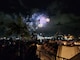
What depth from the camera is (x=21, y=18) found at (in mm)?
35531

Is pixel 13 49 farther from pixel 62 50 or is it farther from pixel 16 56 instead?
pixel 62 50

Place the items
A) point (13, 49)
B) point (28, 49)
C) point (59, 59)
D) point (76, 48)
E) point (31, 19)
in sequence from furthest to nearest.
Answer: point (31, 19)
point (13, 49)
point (28, 49)
point (59, 59)
point (76, 48)

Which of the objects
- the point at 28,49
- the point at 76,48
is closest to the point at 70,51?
the point at 76,48

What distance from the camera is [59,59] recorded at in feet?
64.7

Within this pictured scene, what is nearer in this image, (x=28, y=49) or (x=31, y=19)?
(x=28, y=49)

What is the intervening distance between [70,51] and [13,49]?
18187 mm

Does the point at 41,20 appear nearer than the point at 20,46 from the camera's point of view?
No

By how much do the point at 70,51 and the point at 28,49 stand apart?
49.3 ft

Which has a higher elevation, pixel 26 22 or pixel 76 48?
pixel 26 22

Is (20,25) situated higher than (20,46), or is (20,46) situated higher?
(20,25)

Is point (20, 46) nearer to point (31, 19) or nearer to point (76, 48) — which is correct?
point (31, 19)

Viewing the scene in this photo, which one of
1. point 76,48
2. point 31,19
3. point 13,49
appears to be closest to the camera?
point 76,48

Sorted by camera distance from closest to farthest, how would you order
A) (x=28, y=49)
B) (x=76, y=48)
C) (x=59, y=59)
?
1. (x=76, y=48)
2. (x=59, y=59)
3. (x=28, y=49)

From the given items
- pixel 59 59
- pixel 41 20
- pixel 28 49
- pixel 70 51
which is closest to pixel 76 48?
pixel 70 51
